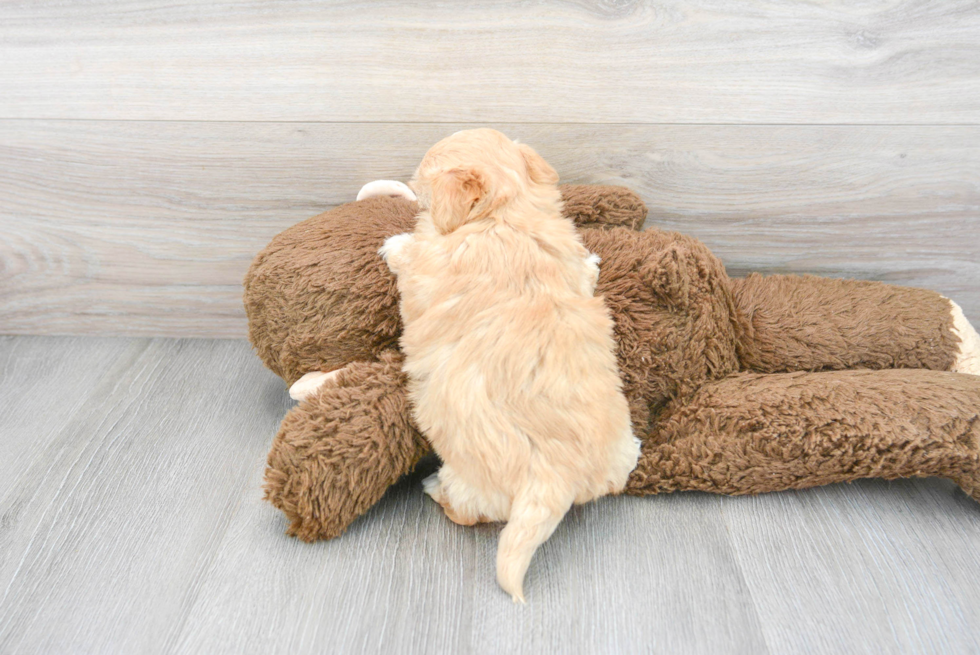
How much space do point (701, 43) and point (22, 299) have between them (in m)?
1.38

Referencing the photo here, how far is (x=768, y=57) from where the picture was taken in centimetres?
107

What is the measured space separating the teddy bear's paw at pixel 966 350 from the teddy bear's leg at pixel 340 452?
838mm

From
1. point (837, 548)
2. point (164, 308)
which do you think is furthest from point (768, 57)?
point (164, 308)

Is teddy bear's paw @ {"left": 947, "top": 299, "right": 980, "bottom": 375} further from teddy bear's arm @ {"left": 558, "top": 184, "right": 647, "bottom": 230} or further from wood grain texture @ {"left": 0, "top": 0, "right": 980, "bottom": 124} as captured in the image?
teddy bear's arm @ {"left": 558, "top": 184, "right": 647, "bottom": 230}

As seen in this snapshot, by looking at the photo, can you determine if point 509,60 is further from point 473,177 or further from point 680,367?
point 680,367

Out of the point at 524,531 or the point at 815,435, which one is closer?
the point at 524,531

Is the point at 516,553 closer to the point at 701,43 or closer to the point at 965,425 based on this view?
the point at 965,425

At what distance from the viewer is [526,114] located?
1.12 metres

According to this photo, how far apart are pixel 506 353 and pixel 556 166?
47 centimetres

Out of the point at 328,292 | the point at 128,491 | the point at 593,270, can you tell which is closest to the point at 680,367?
the point at 593,270

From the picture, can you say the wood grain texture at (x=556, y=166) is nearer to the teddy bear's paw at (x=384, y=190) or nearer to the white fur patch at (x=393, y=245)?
the teddy bear's paw at (x=384, y=190)

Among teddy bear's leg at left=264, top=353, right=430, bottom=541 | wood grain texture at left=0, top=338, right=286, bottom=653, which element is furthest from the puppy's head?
wood grain texture at left=0, top=338, right=286, bottom=653

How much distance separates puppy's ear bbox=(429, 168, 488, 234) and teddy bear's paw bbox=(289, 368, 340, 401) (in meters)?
0.28

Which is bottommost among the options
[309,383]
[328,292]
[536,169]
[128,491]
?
[128,491]
